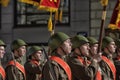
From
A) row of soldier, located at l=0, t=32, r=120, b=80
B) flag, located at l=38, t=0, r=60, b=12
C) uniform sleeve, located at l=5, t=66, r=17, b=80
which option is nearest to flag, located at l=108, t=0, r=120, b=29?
flag, located at l=38, t=0, r=60, b=12

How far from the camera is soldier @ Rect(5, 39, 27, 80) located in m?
11.3

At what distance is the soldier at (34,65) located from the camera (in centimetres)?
1313

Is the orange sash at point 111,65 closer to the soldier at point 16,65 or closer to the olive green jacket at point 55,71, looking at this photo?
the soldier at point 16,65

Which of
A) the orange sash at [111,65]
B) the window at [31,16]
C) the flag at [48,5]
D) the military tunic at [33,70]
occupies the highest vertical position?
the flag at [48,5]

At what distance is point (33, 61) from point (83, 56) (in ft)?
10.9

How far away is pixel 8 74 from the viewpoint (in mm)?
11289

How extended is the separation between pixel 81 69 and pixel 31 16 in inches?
512

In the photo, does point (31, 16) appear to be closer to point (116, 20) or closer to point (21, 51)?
point (116, 20)

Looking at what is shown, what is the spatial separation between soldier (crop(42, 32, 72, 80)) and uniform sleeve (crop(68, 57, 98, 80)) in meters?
0.33

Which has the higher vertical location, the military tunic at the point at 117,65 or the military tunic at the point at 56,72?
→ the military tunic at the point at 56,72

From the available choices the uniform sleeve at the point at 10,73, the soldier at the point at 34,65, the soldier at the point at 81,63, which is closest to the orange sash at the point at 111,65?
the soldier at the point at 81,63

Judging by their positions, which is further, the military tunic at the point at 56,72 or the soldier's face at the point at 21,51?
the soldier's face at the point at 21,51

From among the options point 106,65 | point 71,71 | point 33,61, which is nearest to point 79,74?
point 71,71

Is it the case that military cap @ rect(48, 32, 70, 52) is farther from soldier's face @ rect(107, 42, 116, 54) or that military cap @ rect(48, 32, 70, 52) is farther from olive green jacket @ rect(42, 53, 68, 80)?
soldier's face @ rect(107, 42, 116, 54)
